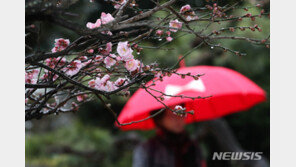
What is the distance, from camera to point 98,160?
2715 mm

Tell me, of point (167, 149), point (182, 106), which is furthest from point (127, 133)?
point (182, 106)

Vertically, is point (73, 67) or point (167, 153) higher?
point (73, 67)

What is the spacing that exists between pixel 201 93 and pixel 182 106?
→ 11 cm

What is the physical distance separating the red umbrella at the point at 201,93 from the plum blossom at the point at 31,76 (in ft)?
2.08

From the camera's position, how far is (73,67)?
2.19ft

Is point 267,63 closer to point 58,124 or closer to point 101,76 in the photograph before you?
point 101,76

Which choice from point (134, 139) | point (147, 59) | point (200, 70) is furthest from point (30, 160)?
point (200, 70)

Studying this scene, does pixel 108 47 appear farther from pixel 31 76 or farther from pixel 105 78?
pixel 31 76

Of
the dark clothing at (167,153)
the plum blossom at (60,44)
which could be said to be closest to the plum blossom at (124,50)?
the plum blossom at (60,44)

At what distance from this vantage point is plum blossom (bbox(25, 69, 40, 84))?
0.71m

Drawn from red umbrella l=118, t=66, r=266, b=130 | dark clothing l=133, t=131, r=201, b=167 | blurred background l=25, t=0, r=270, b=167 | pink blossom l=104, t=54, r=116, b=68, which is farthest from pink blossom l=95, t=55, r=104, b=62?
blurred background l=25, t=0, r=270, b=167

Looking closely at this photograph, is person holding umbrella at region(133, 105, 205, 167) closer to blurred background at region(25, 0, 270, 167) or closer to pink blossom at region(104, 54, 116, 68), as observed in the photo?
blurred background at region(25, 0, 270, 167)

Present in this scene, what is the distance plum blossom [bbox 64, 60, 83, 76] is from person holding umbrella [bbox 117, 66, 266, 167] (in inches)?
31.1

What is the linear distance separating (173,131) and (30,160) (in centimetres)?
159
